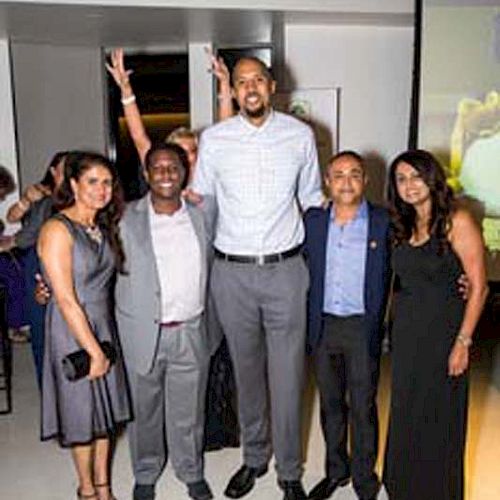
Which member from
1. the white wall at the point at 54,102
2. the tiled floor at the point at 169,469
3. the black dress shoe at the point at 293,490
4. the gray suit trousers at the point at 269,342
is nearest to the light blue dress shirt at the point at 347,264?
the gray suit trousers at the point at 269,342

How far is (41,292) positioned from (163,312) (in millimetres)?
584

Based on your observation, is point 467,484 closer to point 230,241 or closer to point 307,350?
point 307,350

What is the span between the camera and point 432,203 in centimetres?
249

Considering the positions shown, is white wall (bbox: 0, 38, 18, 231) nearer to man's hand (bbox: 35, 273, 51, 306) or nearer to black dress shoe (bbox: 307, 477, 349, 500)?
man's hand (bbox: 35, 273, 51, 306)

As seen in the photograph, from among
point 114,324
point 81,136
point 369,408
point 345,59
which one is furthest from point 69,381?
point 81,136

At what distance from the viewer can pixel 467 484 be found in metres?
3.19

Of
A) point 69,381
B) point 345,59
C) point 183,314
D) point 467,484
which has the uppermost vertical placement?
point 345,59

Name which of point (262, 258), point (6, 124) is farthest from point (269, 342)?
point (6, 124)

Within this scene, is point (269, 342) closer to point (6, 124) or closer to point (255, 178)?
point (255, 178)

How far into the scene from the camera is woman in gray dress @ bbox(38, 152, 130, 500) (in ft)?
8.29

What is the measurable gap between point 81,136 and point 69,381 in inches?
192

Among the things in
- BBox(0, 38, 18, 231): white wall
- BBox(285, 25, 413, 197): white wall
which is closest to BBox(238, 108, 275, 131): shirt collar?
BBox(285, 25, 413, 197): white wall

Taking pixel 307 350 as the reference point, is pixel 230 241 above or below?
above

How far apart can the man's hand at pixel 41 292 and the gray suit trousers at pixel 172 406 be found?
0.45m
